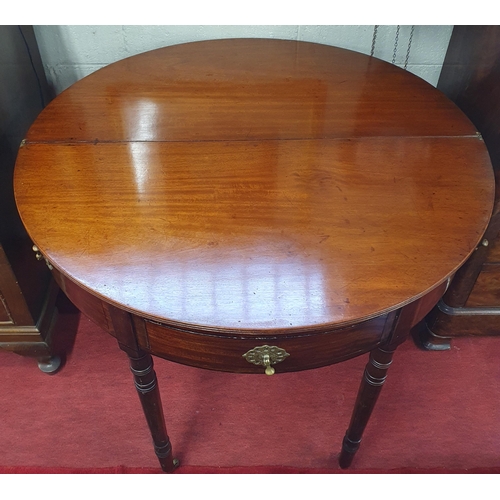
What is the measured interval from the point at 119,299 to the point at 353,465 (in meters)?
0.83

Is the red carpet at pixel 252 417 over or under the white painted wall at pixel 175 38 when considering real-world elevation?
under

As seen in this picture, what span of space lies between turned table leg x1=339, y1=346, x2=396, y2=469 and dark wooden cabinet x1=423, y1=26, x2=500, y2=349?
42 centimetres

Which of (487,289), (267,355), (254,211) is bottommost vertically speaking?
(487,289)

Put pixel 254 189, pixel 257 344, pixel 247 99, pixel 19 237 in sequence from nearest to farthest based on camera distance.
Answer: pixel 257 344 < pixel 254 189 < pixel 247 99 < pixel 19 237

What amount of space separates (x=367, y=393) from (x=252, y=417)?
442mm

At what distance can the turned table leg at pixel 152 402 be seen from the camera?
93 cm

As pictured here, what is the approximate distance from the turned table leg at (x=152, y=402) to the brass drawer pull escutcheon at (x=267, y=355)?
0.21m

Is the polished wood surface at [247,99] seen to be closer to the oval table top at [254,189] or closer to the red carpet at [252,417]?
the oval table top at [254,189]

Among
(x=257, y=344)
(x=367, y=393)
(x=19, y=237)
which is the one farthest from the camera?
(x=19, y=237)

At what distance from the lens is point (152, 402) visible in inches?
39.8

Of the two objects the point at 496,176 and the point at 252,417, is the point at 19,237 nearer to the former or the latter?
the point at 252,417

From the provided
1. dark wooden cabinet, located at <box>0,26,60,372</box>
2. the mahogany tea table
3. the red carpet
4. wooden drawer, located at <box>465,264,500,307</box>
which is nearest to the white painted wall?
dark wooden cabinet, located at <box>0,26,60,372</box>

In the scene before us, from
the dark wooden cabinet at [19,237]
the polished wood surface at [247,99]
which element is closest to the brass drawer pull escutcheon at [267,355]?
the polished wood surface at [247,99]

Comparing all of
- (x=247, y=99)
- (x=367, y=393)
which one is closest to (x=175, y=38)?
(x=247, y=99)
